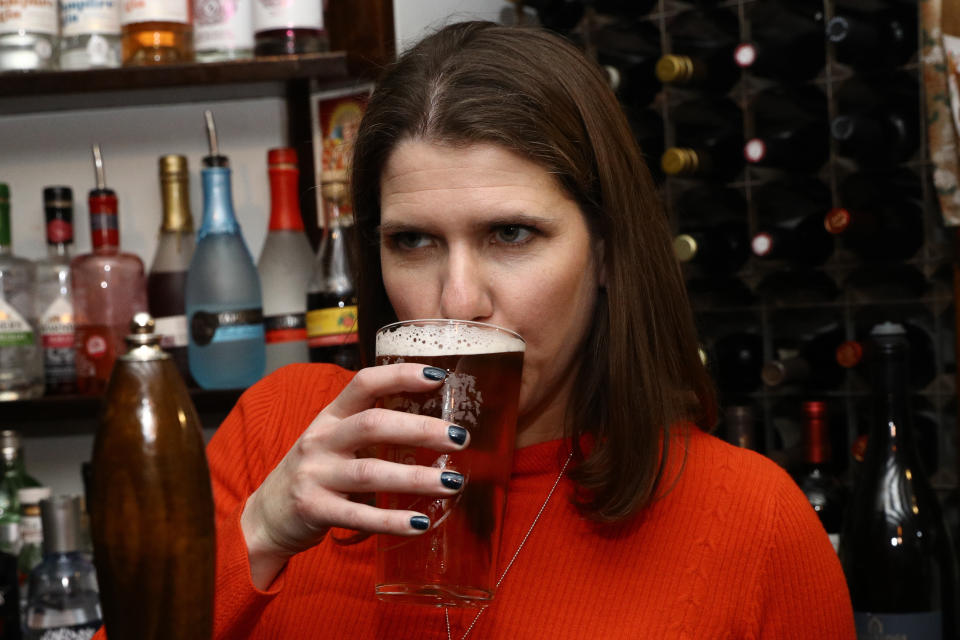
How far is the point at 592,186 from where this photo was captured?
3.23 ft

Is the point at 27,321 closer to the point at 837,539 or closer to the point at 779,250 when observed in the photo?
the point at 779,250

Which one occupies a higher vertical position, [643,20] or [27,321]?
[643,20]

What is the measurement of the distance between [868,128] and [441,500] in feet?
3.14

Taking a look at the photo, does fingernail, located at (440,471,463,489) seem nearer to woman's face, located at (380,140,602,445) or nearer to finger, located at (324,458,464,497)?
finger, located at (324,458,464,497)

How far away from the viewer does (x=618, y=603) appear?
98cm

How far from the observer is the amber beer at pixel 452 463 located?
0.69 metres

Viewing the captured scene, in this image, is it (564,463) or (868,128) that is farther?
(868,128)

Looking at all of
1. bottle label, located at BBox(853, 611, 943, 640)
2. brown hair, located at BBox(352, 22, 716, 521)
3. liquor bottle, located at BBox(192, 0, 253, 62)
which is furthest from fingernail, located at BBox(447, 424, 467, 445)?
liquor bottle, located at BBox(192, 0, 253, 62)

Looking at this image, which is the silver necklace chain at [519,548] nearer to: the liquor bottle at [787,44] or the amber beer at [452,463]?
the amber beer at [452,463]

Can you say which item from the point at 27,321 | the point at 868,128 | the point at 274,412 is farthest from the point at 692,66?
the point at 27,321

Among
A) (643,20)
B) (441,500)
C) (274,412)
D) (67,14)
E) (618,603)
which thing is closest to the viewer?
(441,500)

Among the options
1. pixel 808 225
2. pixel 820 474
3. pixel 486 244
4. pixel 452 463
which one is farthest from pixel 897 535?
pixel 452 463

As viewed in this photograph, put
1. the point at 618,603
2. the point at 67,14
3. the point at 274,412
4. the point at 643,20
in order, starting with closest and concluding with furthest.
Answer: the point at 618,603 < the point at 274,412 < the point at 67,14 < the point at 643,20

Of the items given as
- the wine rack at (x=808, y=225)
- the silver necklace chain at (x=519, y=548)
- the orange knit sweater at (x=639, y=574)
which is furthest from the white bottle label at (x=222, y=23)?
the silver necklace chain at (x=519, y=548)
